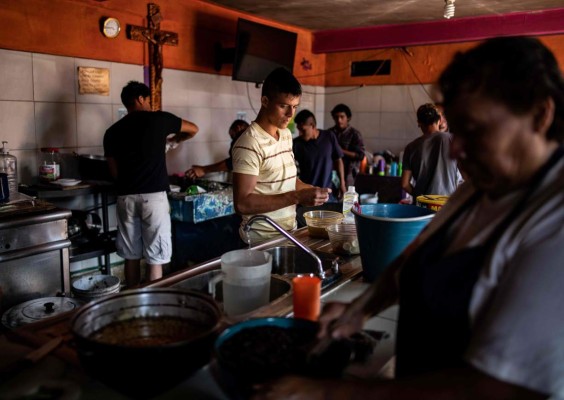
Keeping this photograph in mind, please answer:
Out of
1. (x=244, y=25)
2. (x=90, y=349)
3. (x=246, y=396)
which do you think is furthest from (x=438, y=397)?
(x=244, y=25)

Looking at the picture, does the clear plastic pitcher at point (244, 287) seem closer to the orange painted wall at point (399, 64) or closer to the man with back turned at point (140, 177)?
the man with back turned at point (140, 177)

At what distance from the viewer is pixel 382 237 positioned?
1903 millimetres

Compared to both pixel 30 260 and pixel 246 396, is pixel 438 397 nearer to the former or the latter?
pixel 246 396

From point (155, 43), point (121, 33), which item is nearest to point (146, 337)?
point (121, 33)

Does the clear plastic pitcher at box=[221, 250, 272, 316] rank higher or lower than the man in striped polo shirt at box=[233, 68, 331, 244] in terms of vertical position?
lower

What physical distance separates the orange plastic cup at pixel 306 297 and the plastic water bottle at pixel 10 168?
2.88 m

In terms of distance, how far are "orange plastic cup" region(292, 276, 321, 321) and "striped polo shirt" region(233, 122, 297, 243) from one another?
0.91 m

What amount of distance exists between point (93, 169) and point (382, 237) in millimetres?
2883

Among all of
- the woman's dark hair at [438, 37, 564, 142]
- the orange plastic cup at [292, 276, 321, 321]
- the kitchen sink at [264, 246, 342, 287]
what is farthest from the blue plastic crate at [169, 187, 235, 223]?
A: the woman's dark hair at [438, 37, 564, 142]

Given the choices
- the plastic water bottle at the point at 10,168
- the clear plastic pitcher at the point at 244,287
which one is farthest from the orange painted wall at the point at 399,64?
the clear plastic pitcher at the point at 244,287

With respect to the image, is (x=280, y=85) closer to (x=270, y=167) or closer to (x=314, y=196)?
(x=270, y=167)

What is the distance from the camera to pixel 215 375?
1.23 metres

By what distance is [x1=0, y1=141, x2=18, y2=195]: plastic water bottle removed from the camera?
3.62 metres

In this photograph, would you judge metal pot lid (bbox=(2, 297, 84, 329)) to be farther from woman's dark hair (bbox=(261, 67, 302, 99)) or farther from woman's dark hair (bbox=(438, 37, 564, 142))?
woman's dark hair (bbox=(438, 37, 564, 142))
